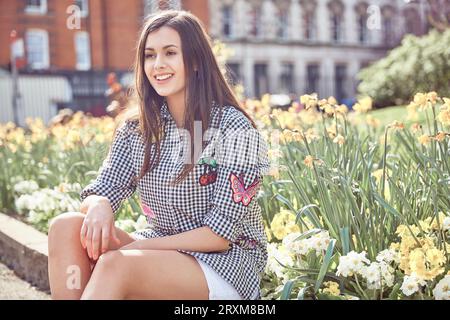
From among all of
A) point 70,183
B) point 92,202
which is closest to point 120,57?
point 70,183

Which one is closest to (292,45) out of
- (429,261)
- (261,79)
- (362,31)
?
(261,79)

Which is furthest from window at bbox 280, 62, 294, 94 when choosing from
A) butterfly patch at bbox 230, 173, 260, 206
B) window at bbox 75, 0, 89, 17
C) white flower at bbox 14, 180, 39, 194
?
butterfly patch at bbox 230, 173, 260, 206

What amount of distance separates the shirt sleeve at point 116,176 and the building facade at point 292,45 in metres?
22.5

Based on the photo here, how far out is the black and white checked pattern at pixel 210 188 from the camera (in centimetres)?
202

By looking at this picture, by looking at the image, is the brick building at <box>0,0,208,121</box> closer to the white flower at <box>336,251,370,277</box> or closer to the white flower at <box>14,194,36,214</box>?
the white flower at <box>14,194,36,214</box>

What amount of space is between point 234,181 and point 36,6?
20.8 metres

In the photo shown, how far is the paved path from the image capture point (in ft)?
10.6

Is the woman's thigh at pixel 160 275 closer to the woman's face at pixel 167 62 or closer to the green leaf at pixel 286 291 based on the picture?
the green leaf at pixel 286 291

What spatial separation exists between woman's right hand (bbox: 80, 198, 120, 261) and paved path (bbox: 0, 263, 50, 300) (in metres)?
1.26

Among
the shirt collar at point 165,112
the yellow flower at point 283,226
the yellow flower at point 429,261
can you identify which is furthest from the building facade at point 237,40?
the yellow flower at point 429,261

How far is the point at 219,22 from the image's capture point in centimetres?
2589

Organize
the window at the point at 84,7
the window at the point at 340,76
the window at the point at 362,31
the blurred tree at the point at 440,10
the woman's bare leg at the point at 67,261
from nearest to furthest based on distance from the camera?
the woman's bare leg at the point at 67,261, the blurred tree at the point at 440,10, the window at the point at 84,7, the window at the point at 362,31, the window at the point at 340,76

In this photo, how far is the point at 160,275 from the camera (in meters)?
1.90

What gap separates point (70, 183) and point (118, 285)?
2.32 meters
